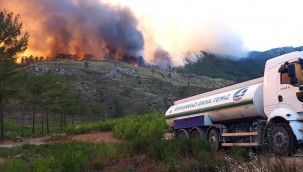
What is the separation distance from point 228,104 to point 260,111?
5.67 ft

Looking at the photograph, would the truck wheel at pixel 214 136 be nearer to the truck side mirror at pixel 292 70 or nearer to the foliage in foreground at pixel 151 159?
the foliage in foreground at pixel 151 159

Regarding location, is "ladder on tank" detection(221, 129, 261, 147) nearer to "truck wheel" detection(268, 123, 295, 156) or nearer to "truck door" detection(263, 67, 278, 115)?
"truck wheel" detection(268, 123, 295, 156)

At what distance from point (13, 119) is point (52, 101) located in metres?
27.6

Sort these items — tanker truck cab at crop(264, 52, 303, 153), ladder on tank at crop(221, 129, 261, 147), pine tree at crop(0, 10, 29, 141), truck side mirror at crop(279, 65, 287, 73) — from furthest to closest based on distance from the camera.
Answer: pine tree at crop(0, 10, 29, 141) → ladder on tank at crop(221, 129, 261, 147) → truck side mirror at crop(279, 65, 287, 73) → tanker truck cab at crop(264, 52, 303, 153)

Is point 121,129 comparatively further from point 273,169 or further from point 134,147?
point 273,169

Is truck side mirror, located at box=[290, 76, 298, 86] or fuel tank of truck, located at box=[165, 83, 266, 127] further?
fuel tank of truck, located at box=[165, 83, 266, 127]

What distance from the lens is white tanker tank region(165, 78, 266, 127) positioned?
13.8 meters

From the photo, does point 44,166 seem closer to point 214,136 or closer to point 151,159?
point 151,159

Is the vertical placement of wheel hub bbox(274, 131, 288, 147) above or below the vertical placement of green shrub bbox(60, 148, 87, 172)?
above

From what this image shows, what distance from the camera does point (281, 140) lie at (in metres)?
12.0

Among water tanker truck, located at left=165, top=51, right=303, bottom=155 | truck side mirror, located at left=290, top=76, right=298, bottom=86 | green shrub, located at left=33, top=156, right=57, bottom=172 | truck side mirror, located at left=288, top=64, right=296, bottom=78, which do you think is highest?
truck side mirror, located at left=288, top=64, right=296, bottom=78

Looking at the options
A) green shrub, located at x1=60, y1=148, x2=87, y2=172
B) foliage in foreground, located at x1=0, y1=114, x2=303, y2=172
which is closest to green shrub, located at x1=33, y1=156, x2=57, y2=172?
foliage in foreground, located at x1=0, y1=114, x2=303, y2=172

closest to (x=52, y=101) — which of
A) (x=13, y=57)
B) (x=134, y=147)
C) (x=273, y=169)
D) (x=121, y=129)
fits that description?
(x=13, y=57)

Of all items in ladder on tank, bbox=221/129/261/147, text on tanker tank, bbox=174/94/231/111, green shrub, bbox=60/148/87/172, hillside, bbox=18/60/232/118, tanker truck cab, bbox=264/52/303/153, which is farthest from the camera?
hillside, bbox=18/60/232/118
